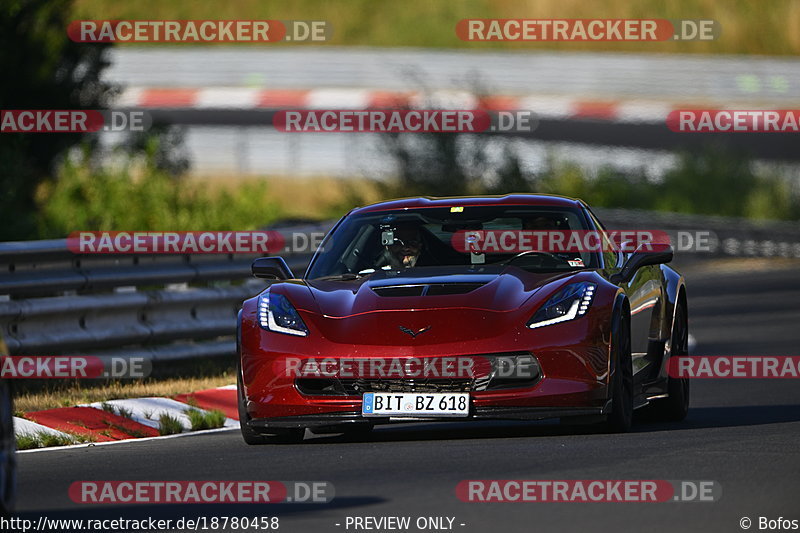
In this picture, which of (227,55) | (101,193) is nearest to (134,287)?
(101,193)

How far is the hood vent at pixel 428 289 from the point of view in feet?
32.4

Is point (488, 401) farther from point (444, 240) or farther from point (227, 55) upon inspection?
point (227, 55)

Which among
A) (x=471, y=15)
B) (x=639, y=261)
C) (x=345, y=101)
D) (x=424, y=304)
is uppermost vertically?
(x=471, y=15)

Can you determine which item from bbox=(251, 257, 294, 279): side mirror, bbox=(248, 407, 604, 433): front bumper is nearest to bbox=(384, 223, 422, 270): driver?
bbox=(251, 257, 294, 279): side mirror

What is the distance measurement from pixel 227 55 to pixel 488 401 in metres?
Result: 37.1

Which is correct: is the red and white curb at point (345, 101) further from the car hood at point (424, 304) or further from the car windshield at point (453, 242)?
the car hood at point (424, 304)

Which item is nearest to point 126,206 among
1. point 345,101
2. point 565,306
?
point 565,306

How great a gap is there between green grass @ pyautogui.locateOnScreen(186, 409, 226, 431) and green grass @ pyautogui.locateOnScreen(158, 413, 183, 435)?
0.17 m

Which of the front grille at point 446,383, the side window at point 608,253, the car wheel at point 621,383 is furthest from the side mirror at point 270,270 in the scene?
the car wheel at point 621,383

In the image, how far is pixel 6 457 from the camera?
6.19 meters

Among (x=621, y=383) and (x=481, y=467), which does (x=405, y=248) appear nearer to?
(x=621, y=383)

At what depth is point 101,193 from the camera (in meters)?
24.2

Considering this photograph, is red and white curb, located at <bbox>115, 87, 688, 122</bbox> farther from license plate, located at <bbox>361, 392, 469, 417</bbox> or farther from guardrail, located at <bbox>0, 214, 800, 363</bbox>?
license plate, located at <bbox>361, 392, 469, 417</bbox>

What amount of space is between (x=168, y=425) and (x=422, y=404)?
236cm
